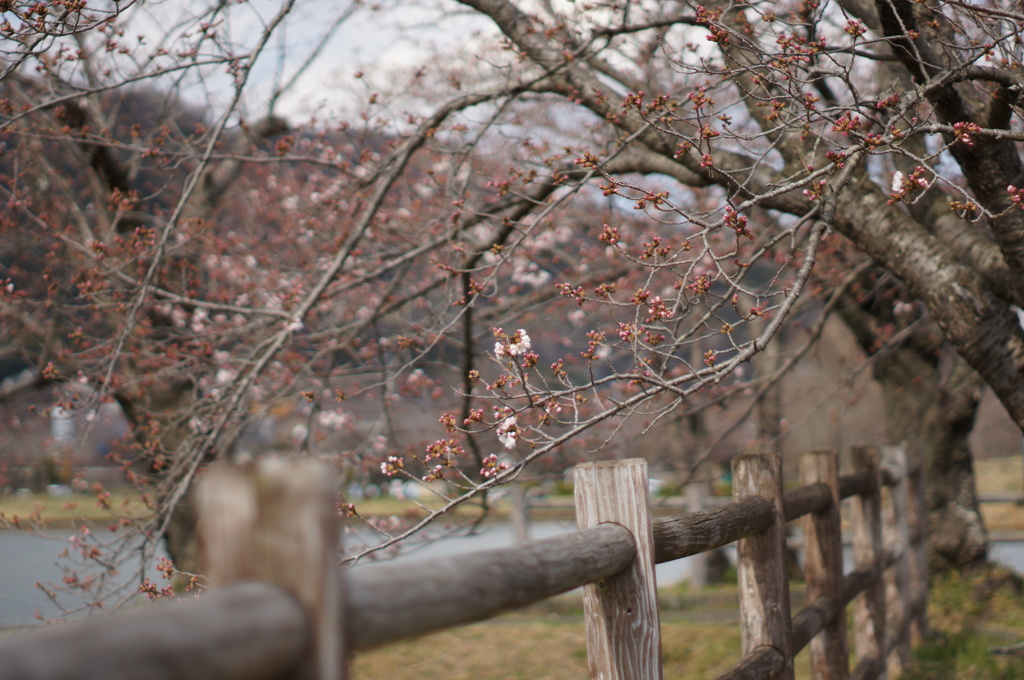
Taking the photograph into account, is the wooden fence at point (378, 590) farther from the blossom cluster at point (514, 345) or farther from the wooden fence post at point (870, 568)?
the wooden fence post at point (870, 568)

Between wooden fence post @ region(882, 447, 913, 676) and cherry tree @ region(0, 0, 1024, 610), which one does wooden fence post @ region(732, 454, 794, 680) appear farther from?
wooden fence post @ region(882, 447, 913, 676)

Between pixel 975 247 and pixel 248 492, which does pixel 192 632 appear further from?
pixel 975 247

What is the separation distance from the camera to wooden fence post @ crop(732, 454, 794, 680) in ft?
10.4

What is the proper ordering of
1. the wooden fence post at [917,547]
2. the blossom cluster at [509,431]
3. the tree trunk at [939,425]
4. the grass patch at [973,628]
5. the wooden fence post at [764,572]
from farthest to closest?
the tree trunk at [939,425] < the wooden fence post at [917,547] < the grass patch at [973,628] < the wooden fence post at [764,572] < the blossom cluster at [509,431]

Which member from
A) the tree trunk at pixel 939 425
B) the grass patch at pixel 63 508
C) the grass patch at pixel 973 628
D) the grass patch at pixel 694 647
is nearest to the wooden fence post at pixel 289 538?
the grass patch at pixel 63 508

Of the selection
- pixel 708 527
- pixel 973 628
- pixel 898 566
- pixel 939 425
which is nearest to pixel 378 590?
pixel 708 527

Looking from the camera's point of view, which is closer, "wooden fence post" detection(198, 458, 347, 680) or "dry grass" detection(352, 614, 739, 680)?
"wooden fence post" detection(198, 458, 347, 680)

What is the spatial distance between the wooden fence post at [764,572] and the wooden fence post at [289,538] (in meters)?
2.44

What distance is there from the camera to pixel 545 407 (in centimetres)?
291

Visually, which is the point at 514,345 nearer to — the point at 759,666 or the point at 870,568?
the point at 759,666

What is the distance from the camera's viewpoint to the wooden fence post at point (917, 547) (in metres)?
6.66

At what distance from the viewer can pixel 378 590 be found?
3.96 ft

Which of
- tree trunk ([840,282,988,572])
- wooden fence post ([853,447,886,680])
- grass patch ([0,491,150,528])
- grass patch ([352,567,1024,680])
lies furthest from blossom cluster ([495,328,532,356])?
tree trunk ([840,282,988,572])

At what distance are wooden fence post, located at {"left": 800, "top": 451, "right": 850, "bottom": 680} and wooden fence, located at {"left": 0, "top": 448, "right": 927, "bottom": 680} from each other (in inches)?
22.6
